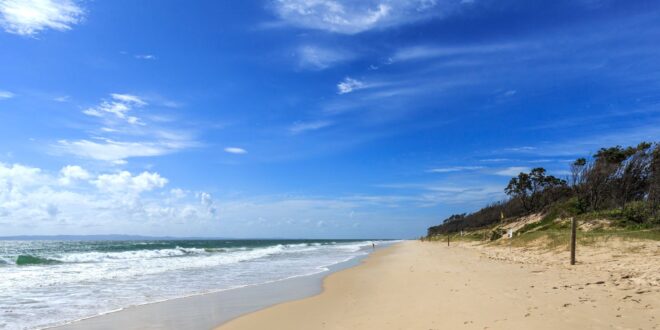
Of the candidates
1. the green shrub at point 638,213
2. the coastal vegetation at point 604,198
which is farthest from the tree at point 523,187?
the green shrub at point 638,213

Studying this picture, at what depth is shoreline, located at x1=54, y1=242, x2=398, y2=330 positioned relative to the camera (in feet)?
29.6

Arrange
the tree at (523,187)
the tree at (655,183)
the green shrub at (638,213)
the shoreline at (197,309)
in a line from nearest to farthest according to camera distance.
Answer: the shoreline at (197,309) → the green shrub at (638,213) → the tree at (655,183) → the tree at (523,187)

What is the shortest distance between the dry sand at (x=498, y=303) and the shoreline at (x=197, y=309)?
28.2 inches

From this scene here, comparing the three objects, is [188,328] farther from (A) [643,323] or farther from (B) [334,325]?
(A) [643,323]

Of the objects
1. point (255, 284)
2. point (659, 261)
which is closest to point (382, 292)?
point (255, 284)

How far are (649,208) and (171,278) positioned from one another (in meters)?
25.6

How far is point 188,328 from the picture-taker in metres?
8.65

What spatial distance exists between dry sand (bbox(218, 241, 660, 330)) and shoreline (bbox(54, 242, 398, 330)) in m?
0.72

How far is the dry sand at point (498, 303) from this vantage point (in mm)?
7066

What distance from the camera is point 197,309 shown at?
1081cm

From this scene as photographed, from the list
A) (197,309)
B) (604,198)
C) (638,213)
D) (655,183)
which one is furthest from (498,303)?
(604,198)

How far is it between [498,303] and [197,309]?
7.24 meters

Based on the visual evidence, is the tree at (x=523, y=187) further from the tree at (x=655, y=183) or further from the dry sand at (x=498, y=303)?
the dry sand at (x=498, y=303)

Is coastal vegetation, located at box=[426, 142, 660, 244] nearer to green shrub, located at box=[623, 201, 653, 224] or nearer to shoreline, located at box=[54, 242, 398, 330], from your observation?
green shrub, located at box=[623, 201, 653, 224]
